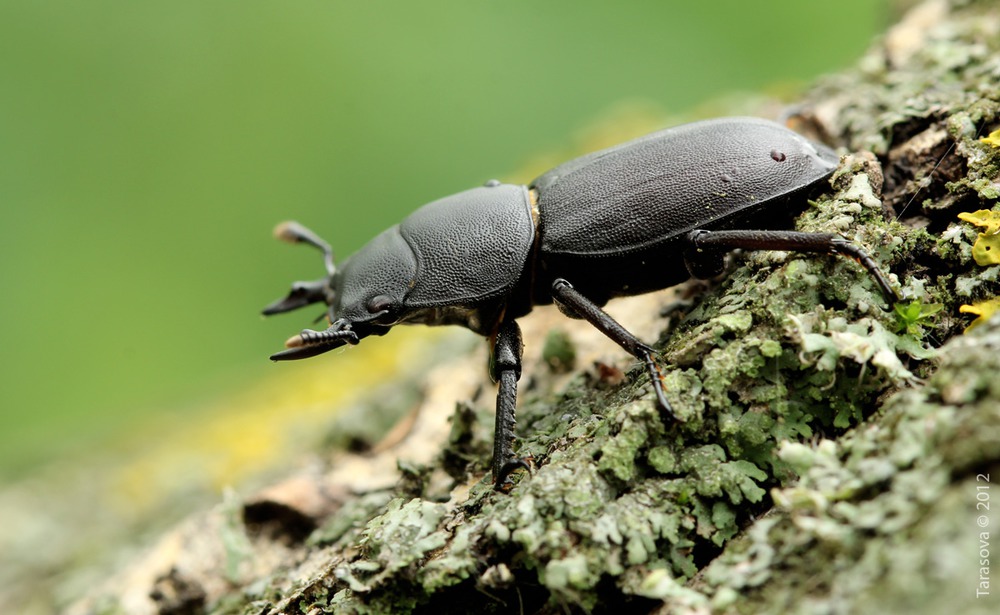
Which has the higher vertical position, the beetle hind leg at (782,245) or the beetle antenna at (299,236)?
the beetle antenna at (299,236)

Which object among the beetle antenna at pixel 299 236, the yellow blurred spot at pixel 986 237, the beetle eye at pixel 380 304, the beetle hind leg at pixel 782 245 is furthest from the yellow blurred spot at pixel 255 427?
the yellow blurred spot at pixel 986 237

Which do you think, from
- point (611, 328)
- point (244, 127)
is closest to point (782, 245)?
point (611, 328)

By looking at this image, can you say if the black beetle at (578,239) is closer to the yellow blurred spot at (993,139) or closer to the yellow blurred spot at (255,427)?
the yellow blurred spot at (993,139)

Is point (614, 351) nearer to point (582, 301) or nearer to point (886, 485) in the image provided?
point (582, 301)

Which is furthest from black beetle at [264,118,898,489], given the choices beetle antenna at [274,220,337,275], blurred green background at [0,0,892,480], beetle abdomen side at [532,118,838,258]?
blurred green background at [0,0,892,480]

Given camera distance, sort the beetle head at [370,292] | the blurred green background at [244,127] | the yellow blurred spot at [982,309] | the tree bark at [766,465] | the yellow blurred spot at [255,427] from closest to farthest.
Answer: the tree bark at [766,465], the yellow blurred spot at [982,309], the beetle head at [370,292], the yellow blurred spot at [255,427], the blurred green background at [244,127]

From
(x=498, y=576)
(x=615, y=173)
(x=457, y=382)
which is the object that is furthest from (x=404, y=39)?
(x=498, y=576)

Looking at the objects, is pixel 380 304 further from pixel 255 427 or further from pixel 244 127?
pixel 244 127
